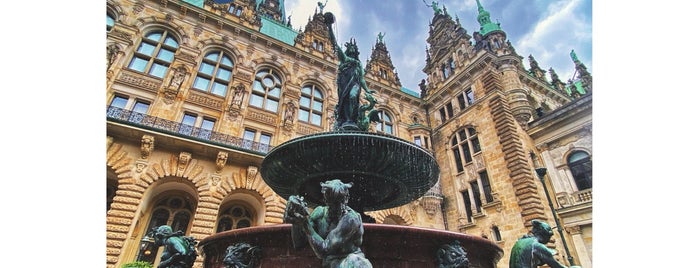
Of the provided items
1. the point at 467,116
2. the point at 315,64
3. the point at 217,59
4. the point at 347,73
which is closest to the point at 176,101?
the point at 217,59

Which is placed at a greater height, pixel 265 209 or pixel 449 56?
pixel 449 56

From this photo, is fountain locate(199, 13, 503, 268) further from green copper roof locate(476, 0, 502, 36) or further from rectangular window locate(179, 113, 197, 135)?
green copper roof locate(476, 0, 502, 36)

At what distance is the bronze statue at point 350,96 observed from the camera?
5430mm

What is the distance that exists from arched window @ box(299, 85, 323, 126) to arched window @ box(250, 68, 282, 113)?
1.59m

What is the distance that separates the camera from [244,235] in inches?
123

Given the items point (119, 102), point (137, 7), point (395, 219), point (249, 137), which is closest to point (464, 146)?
point (395, 219)

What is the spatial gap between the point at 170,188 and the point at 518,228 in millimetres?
16412

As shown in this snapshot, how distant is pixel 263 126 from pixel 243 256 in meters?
13.1

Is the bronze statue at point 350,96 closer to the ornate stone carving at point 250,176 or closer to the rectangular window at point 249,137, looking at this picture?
the ornate stone carving at point 250,176

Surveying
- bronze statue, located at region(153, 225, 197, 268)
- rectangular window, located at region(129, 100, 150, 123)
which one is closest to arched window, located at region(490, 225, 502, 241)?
bronze statue, located at region(153, 225, 197, 268)

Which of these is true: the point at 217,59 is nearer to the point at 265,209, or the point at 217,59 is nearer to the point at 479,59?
the point at 265,209

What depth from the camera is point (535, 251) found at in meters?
2.95

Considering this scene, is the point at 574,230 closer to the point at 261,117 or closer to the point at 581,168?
the point at 581,168

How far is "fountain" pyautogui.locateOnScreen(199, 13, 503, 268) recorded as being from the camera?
2.95m
